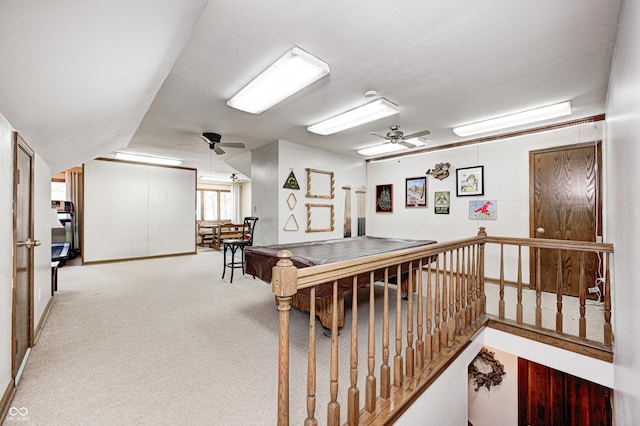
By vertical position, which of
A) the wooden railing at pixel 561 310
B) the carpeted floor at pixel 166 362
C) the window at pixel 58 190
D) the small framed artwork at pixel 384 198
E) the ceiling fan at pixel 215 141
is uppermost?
the ceiling fan at pixel 215 141

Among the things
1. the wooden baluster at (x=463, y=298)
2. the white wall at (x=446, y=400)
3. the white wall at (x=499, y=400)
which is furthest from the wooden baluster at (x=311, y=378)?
the white wall at (x=499, y=400)

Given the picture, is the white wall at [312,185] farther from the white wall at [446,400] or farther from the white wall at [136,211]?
the white wall at [136,211]

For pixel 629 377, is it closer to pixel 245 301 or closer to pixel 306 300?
pixel 306 300

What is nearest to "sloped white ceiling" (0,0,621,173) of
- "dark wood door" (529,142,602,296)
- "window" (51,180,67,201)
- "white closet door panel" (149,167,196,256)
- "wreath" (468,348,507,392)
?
"dark wood door" (529,142,602,296)

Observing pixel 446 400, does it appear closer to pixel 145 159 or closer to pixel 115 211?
pixel 145 159

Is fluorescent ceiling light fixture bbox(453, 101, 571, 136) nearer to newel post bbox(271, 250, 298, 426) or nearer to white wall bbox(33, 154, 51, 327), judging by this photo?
newel post bbox(271, 250, 298, 426)

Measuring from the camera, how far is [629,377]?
5.29ft

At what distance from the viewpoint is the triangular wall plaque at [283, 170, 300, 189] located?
484 cm

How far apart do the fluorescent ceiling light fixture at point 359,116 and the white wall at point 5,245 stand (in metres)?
2.89

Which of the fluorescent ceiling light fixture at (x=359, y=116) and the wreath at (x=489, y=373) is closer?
the fluorescent ceiling light fixture at (x=359, y=116)

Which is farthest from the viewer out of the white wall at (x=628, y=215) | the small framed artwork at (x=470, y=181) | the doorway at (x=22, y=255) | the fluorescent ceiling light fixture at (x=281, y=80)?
the small framed artwork at (x=470, y=181)

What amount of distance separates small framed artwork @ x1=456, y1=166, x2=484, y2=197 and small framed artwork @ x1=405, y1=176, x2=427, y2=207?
24.9 inches

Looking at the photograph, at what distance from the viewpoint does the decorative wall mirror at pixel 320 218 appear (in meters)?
5.23

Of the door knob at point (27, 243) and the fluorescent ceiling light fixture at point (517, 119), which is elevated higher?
the fluorescent ceiling light fixture at point (517, 119)
